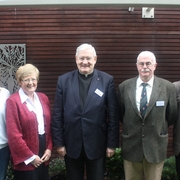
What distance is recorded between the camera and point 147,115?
2775mm

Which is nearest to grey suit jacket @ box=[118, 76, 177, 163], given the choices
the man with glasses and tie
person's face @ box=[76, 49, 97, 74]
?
the man with glasses and tie

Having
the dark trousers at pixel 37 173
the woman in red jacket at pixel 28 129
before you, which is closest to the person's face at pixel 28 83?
the woman in red jacket at pixel 28 129

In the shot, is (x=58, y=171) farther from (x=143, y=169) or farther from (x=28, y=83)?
(x=28, y=83)

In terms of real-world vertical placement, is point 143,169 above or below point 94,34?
below

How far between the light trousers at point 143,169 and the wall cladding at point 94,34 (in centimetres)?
182

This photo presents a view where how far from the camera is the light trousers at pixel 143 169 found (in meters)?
2.93

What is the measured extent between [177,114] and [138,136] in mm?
482

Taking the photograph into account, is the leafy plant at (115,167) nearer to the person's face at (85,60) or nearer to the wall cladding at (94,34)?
the wall cladding at (94,34)

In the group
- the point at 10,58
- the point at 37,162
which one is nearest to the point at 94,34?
the point at 10,58

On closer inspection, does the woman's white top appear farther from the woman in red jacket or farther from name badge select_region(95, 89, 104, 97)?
name badge select_region(95, 89, 104, 97)

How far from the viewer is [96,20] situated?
4363 millimetres

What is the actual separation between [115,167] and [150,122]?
126cm

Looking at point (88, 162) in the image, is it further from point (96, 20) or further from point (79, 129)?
point (96, 20)

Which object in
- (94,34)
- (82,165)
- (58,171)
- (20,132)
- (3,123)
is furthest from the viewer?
(94,34)
